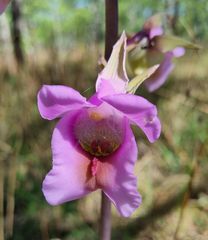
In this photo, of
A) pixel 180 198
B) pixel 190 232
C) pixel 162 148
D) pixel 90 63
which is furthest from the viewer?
pixel 90 63

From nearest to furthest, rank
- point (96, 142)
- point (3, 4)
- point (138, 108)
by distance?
1. point (138, 108)
2. point (96, 142)
3. point (3, 4)

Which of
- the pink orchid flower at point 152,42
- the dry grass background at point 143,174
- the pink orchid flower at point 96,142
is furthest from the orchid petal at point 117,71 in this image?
the dry grass background at point 143,174

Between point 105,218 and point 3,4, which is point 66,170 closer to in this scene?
point 105,218

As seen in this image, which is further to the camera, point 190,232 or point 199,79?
point 199,79

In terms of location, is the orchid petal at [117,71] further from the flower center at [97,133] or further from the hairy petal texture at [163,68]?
the hairy petal texture at [163,68]

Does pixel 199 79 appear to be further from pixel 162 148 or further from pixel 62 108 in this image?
pixel 62 108

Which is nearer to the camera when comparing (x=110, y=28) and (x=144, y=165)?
(x=110, y=28)

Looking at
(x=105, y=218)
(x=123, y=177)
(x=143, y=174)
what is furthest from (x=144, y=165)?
(x=123, y=177)

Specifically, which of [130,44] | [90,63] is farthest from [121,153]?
[90,63]
